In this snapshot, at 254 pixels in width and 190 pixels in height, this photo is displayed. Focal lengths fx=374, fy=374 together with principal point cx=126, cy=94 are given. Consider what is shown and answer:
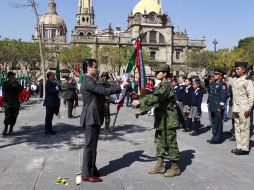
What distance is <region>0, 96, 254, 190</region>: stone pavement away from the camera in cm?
580

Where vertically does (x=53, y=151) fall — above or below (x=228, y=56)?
below

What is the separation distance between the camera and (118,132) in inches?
440

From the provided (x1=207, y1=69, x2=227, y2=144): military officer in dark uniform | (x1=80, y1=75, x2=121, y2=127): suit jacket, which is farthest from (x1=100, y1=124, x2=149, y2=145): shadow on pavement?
(x1=80, y1=75, x2=121, y2=127): suit jacket

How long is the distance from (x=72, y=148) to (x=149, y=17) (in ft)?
246

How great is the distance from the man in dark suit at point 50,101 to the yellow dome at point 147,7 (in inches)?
2873

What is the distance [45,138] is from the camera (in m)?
9.97

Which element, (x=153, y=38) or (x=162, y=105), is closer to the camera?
(x=162, y=105)

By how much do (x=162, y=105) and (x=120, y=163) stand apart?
1.55 meters

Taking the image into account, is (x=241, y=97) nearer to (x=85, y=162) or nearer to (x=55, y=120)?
(x=85, y=162)

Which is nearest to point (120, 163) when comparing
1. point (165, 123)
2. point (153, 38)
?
point (165, 123)

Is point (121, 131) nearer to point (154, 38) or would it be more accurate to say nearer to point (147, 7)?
point (154, 38)

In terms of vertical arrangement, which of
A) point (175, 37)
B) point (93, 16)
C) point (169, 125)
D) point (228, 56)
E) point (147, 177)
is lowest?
point (147, 177)

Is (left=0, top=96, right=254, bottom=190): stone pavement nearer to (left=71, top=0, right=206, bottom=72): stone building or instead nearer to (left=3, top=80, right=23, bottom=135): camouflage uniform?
(left=3, top=80, right=23, bottom=135): camouflage uniform

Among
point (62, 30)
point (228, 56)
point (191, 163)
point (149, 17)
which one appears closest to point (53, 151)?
point (191, 163)
